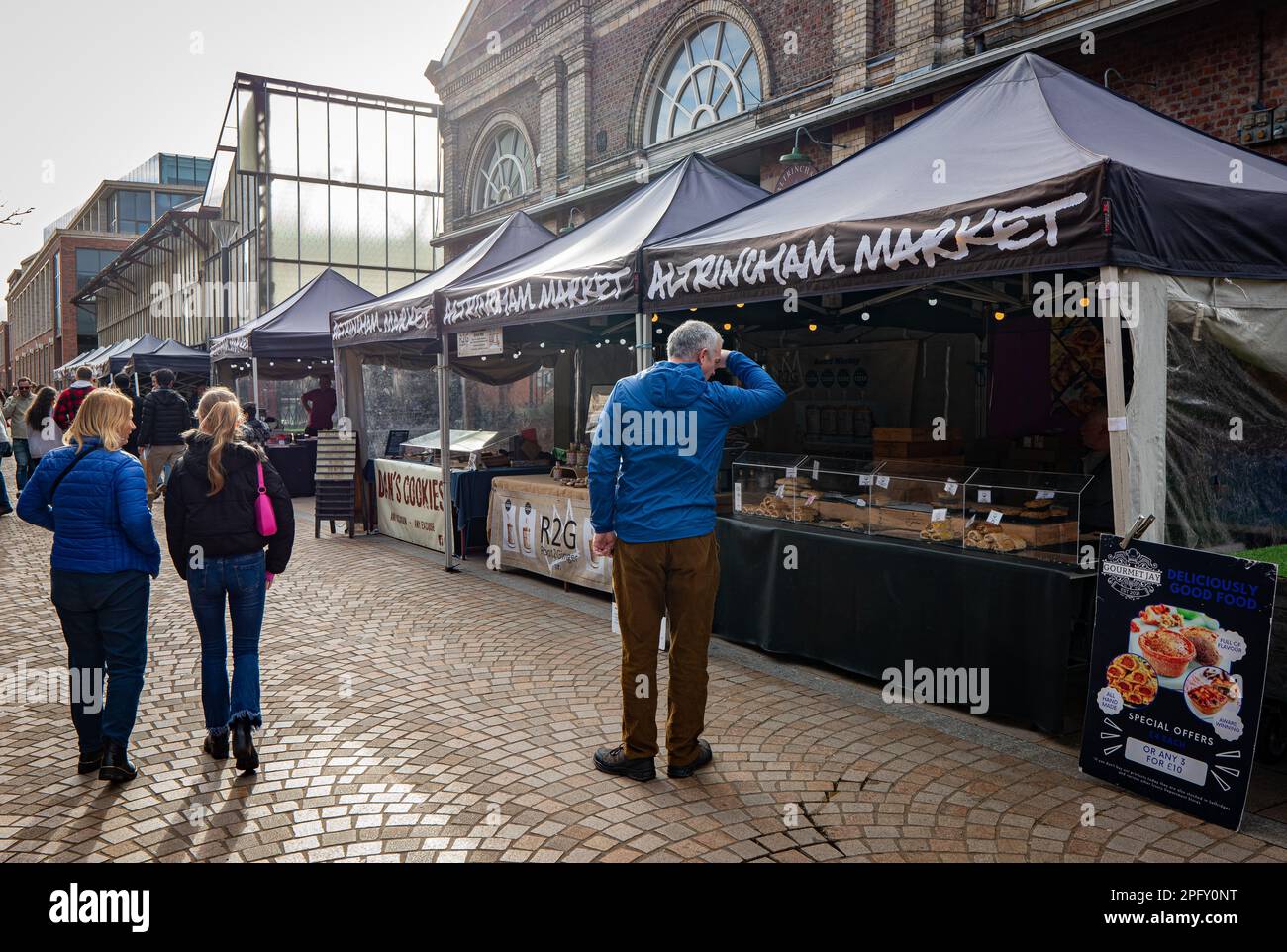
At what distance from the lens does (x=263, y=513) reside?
175 inches

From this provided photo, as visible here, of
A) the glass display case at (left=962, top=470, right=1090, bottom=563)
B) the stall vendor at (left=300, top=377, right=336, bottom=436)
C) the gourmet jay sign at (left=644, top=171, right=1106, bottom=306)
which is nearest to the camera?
the gourmet jay sign at (left=644, top=171, right=1106, bottom=306)

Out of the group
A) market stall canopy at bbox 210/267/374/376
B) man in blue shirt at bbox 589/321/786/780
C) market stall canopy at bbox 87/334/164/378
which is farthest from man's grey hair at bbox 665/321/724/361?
market stall canopy at bbox 87/334/164/378

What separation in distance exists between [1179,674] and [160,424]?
13442 mm

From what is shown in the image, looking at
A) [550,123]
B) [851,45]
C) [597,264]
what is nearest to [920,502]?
[597,264]

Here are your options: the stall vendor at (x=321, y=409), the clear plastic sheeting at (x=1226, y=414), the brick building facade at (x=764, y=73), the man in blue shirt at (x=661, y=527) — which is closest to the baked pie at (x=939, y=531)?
the clear plastic sheeting at (x=1226, y=414)

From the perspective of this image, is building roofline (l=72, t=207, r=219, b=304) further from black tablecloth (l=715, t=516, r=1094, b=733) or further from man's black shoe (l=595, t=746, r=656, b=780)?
man's black shoe (l=595, t=746, r=656, b=780)

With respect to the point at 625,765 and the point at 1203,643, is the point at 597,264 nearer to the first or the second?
the point at 625,765

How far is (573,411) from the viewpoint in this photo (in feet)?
54.4

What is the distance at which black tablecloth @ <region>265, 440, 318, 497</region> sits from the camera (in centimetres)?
1639

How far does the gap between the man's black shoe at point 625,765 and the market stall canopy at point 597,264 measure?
340 cm

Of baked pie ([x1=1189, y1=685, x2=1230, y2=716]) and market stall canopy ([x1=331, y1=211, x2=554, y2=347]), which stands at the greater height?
market stall canopy ([x1=331, y1=211, x2=554, y2=347])

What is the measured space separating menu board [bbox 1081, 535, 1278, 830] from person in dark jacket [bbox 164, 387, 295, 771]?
12.6 ft
